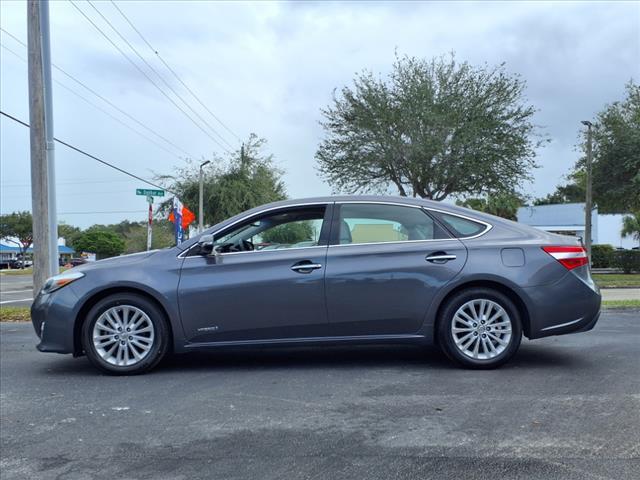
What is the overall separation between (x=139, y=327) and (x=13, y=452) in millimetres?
1878

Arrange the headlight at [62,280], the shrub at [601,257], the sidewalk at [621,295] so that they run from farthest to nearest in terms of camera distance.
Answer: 1. the shrub at [601,257]
2. the sidewalk at [621,295]
3. the headlight at [62,280]

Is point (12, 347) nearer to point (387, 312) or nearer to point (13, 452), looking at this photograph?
point (13, 452)

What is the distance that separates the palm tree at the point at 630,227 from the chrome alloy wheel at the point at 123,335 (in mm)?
55465

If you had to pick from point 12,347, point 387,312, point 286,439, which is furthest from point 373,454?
point 12,347

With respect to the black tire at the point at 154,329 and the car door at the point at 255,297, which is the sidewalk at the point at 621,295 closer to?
the car door at the point at 255,297

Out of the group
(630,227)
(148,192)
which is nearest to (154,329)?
(148,192)

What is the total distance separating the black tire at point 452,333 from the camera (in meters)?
5.22

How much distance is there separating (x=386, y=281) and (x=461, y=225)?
922 millimetres

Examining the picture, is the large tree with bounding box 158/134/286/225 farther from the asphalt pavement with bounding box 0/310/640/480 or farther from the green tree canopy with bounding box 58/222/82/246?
the green tree canopy with bounding box 58/222/82/246

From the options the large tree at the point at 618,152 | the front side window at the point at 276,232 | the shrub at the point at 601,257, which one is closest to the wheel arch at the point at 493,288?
the front side window at the point at 276,232

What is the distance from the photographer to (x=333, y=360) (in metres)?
5.82

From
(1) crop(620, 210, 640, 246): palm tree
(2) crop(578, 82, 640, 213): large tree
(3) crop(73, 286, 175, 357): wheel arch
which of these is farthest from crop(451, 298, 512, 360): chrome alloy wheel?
(1) crop(620, 210, 640, 246): palm tree

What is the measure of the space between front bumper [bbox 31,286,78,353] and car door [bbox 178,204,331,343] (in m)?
1.03

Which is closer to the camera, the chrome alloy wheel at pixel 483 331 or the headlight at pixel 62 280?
the chrome alloy wheel at pixel 483 331
